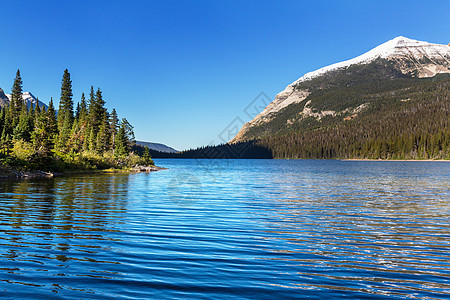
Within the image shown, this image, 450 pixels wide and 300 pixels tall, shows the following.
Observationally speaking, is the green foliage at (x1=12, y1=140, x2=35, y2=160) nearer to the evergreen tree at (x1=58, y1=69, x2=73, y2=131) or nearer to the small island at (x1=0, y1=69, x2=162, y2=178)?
the small island at (x1=0, y1=69, x2=162, y2=178)

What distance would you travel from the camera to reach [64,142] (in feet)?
266

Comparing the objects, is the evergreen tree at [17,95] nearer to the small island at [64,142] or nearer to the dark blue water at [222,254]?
the small island at [64,142]

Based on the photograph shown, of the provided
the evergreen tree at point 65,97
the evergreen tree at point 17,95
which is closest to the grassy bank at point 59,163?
the evergreen tree at point 65,97

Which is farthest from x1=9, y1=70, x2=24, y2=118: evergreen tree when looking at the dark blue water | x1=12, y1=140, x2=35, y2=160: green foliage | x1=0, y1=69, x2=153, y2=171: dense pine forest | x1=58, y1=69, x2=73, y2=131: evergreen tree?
the dark blue water

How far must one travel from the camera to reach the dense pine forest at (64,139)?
61688 millimetres

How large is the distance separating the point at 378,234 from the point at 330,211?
776 cm

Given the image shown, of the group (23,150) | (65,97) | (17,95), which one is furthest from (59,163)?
(17,95)

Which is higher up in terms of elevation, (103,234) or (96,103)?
(96,103)

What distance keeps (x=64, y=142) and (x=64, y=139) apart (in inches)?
32.9

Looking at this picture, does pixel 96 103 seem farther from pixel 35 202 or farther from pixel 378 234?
pixel 378 234

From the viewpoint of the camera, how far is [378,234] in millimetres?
16734

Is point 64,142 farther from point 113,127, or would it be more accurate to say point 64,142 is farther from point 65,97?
point 65,97

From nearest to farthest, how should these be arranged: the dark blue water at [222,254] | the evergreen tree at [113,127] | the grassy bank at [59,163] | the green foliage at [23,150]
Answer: the dark blue water at [222,254]
the grassy bank at [59,163]
the green foliage at [23,150]
the evergreen tree at [113,127]

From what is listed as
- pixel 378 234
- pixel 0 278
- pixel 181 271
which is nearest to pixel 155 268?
pixel 181 271
